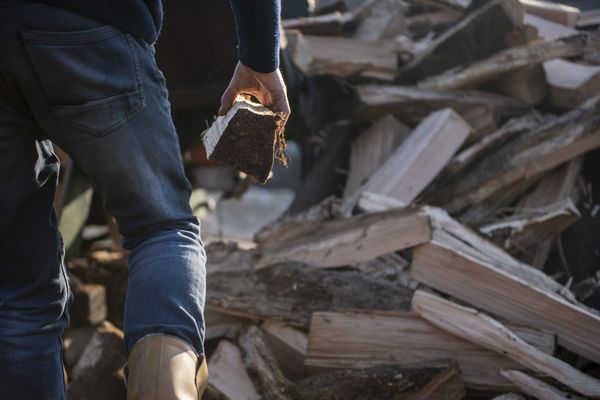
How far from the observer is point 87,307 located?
310 cm

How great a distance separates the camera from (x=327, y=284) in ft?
8.32

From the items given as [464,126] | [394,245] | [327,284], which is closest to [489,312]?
[394,245]

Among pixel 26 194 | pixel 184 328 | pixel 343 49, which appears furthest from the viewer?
pixel 343 49

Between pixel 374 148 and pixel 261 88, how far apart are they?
6.03 feet

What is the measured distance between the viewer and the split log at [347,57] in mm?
3533

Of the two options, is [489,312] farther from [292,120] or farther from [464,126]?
[292,120]

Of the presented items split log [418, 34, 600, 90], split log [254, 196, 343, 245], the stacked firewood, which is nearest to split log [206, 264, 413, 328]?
the stacked firewood

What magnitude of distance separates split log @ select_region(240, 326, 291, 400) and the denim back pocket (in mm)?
1040

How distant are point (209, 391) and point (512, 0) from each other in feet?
7.48

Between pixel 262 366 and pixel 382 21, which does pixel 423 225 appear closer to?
pixel 262 366

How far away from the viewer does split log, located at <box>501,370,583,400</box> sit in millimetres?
1956

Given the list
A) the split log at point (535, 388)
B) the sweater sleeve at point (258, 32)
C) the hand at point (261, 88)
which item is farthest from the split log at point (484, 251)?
the sweater sleeve at point (258, 32)

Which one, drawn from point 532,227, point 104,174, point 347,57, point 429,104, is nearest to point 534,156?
point 532,227

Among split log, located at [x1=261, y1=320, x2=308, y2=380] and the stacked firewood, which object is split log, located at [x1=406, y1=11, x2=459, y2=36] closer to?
the stacked firewood
